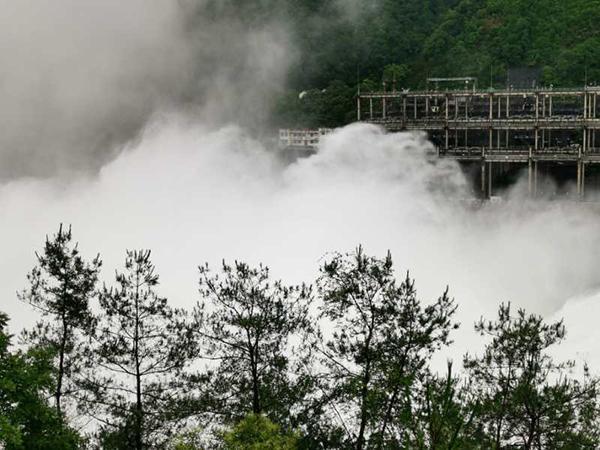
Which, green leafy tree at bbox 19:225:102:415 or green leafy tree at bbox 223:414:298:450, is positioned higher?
green leafy tree at bbox 19:225:102:415

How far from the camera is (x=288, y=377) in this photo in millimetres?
18094

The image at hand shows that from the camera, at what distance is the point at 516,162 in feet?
174

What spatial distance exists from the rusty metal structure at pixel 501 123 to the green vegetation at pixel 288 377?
3476 cm

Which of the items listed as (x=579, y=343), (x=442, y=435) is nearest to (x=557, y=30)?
(x=579, y=343)

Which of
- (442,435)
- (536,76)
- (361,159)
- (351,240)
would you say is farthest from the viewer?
(536,76)

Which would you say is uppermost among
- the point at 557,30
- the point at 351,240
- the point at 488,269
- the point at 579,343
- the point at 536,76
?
the point at 557,30

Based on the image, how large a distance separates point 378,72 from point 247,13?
15.8m

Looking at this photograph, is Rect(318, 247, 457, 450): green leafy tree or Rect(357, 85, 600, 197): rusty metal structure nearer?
Rect(318, 247, 457, 450): green leafy tree

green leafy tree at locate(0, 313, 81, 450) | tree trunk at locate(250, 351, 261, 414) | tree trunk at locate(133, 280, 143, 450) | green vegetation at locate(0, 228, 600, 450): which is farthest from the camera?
tree trunk at locate(133, 280, 143, 450)

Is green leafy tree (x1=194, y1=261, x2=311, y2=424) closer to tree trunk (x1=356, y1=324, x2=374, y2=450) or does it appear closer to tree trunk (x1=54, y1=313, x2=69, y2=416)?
tree trunk (x1=356, y1=324, x2=374, y2=450)

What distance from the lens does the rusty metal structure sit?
164 feet

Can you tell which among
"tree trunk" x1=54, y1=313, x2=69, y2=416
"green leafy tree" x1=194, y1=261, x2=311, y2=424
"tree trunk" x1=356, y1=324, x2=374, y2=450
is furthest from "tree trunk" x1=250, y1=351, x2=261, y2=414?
"tree trunk" x1=54, y1=313, x2=69, y2=416

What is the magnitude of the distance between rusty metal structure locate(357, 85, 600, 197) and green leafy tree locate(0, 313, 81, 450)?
39.8m

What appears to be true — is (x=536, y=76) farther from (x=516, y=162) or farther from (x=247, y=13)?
(x=247, y=13)
